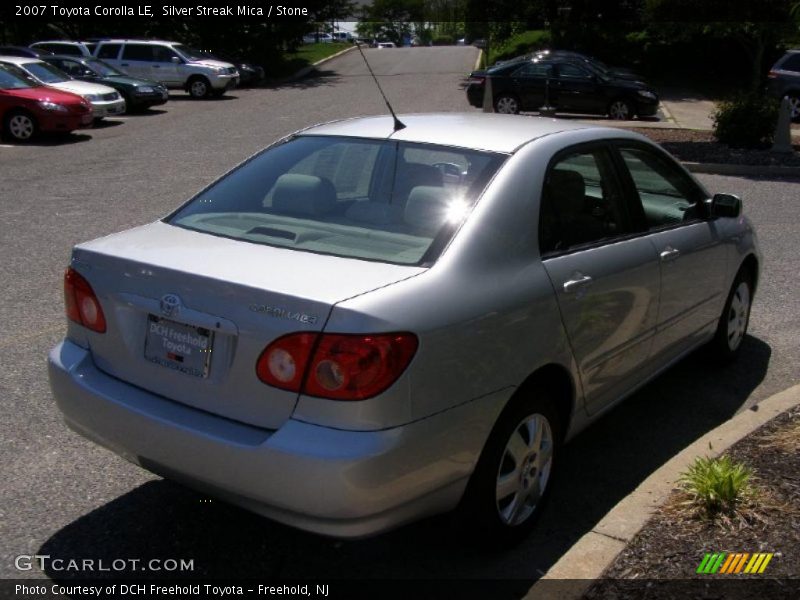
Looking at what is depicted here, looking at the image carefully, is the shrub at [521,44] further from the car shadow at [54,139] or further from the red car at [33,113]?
the red car at [33,113]

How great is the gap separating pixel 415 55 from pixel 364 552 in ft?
163

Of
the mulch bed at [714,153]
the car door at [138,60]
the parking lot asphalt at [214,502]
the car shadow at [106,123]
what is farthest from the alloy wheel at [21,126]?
the mulch bed at [714,153]

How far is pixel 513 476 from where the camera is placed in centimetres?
368

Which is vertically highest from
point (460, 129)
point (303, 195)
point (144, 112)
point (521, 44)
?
point (460, 129)

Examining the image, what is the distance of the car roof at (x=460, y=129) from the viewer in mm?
4125

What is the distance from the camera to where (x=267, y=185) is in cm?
429

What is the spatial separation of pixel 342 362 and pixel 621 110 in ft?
71.5

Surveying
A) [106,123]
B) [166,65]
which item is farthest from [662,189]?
[166,65]

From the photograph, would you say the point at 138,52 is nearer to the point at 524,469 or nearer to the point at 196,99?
the point at 196,99

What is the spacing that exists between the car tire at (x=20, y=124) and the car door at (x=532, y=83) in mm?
11634

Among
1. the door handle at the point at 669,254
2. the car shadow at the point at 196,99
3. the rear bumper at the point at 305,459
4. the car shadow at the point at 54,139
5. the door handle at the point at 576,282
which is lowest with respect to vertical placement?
the car shadow at the point at 196,99

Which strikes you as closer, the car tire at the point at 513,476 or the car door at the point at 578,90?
the car tire at the point at 513,476

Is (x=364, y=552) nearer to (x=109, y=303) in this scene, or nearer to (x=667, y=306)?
(x=109, y=303)

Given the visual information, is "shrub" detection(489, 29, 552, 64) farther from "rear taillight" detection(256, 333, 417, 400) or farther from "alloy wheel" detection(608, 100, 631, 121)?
"rear taillight" detection(256, 333, 417, 400)
